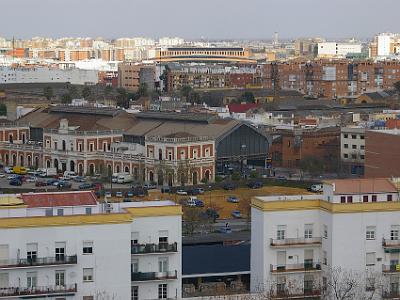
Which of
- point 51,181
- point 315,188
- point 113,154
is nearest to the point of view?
point 315,188

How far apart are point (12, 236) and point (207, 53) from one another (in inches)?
2016

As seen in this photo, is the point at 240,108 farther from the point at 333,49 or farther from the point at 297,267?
the point at 333,49

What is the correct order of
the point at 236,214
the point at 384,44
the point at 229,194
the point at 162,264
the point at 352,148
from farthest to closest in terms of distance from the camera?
1. the point at 384,44
2. the point at 352,148
3. the point at 229,194
4. the point at 236,214
5. the point at 162,264

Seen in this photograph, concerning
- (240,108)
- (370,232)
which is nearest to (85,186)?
(370,232)

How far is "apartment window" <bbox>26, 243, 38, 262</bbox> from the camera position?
8.00 meters

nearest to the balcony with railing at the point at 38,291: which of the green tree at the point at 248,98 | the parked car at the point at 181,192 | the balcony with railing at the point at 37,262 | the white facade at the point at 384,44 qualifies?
the balcony with railing at the point at 37,262

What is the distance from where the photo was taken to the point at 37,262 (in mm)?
7996

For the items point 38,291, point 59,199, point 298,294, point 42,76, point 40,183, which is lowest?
point 42,76

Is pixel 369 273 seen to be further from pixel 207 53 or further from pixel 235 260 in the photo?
pixel 207 53

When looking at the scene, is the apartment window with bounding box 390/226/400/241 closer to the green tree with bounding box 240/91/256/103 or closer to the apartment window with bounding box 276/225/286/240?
the apartment window with bounding box 276/225/286/240

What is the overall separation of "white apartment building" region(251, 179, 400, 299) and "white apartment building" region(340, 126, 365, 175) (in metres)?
10.00

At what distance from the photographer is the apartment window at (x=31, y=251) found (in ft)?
26.2

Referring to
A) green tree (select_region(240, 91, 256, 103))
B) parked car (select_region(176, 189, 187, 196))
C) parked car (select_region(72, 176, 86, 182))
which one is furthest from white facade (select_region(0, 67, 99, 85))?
parked car (select_region(176, 189, 187, 196))

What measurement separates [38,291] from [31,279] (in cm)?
9
